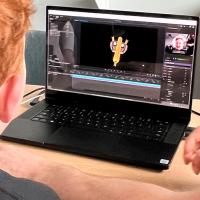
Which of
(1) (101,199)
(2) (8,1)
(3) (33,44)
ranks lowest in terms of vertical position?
(1) (101,199)

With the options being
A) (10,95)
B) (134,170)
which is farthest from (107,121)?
(10,95)

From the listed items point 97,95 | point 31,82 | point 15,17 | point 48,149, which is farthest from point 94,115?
point 15,17

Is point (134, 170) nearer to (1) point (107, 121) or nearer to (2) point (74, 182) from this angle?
(2) point (74, 182)

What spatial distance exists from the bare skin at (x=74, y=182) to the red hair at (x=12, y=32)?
1.47ft

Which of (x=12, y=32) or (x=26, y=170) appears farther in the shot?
(x=26, y=170)

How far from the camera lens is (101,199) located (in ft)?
3.44

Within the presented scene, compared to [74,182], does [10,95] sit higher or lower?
higher

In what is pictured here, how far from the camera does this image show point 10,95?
731mm

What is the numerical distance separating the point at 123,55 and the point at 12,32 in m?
0.78

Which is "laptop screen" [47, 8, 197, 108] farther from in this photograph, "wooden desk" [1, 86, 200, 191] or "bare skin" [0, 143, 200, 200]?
"bare skin" [0, 143, 200, 200]

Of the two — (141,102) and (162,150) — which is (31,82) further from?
(162,150)

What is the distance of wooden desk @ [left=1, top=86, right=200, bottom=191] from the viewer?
3.62 ft

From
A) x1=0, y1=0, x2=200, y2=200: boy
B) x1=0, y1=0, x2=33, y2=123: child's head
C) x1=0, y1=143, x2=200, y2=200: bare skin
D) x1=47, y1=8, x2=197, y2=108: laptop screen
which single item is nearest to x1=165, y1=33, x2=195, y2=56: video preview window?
x1=47, y1=8, x2=197, y2=108: laptop screen

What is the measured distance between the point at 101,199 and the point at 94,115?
393 mm
